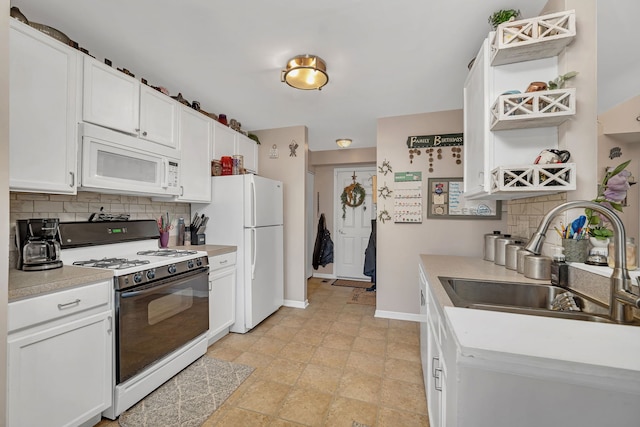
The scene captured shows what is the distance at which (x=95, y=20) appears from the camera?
1.59 metres

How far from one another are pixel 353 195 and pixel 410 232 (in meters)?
2.01

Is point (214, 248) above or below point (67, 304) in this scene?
above

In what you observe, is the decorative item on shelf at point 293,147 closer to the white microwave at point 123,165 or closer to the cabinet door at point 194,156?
the cabinet door at point 194,156

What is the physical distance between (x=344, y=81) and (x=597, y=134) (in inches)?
67.3

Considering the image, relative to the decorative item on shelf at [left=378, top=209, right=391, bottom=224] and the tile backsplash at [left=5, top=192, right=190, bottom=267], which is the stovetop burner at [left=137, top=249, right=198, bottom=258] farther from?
the decorative item on shelf at [left=378, top=209, right=391, bottom=224]

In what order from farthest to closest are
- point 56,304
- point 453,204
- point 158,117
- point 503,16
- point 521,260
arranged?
point 453,204 → point 158,117 → point 521,260 → point 503,16 → point 56,304

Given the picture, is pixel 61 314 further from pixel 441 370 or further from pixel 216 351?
pixel 441 370

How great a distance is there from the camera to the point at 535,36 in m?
1.35

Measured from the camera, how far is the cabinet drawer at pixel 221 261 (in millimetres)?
2430

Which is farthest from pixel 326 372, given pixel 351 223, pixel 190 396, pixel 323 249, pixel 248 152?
pixel 351 223

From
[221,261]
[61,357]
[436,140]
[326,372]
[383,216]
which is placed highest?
[436,140]

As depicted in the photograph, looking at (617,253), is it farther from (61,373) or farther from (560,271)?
(61,373)

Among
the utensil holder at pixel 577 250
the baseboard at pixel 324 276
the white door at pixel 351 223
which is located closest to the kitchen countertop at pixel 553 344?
A: the utensil holder at pixel 577 250

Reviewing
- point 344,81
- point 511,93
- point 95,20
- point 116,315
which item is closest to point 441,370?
point 511,93
